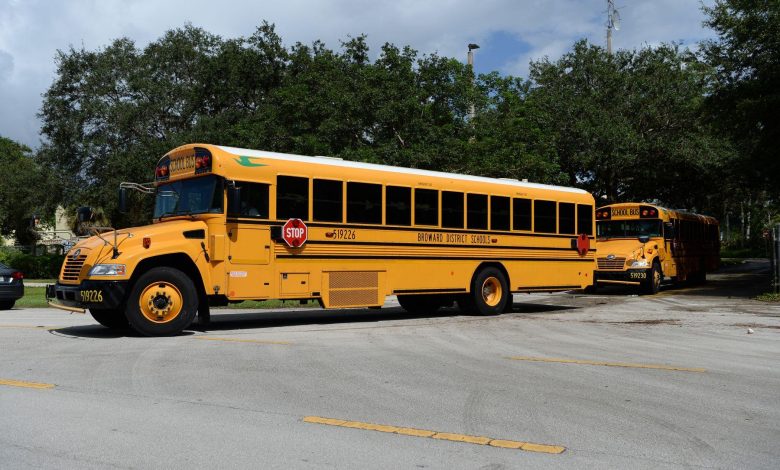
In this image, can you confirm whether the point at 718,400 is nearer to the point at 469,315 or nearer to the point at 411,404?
the point at 411,404

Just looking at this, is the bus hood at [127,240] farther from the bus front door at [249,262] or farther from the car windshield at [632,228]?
the car windshield at [632,228]

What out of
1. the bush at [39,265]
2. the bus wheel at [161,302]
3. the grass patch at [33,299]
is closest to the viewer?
the bus wheel at [161,302]

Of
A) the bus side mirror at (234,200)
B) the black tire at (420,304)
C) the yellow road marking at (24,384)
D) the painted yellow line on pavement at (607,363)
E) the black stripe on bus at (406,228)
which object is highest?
the bus side mirror at (234,200)

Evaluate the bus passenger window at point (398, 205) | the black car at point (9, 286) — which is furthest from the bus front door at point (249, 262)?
the black car at point (9, 286)

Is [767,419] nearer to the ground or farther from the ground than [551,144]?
nearer to the ground

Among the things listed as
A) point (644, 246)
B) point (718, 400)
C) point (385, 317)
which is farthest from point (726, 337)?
point (644, 246)

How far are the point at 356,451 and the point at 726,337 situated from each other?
29.7 feet

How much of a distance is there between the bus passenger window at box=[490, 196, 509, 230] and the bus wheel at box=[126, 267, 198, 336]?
7.12 metres

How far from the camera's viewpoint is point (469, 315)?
16516 millimetres

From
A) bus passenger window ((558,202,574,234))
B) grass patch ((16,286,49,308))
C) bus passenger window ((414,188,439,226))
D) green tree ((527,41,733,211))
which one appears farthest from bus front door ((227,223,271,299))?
green tree ((527,41,733,211))

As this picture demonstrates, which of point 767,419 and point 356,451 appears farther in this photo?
point 767,419

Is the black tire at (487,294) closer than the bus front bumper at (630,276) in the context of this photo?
Yes

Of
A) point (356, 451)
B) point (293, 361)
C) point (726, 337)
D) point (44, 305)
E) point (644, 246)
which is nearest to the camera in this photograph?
point (356, 451)

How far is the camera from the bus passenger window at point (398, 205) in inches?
566
